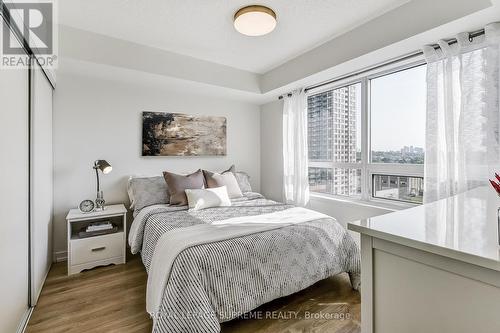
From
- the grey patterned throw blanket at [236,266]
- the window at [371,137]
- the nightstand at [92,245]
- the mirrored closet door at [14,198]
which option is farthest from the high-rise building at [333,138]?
the mirrored closet door at [14,198]

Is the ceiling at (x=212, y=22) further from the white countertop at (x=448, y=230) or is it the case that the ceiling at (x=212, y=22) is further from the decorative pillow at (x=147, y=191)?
the white countertop at (x=448, y=230)

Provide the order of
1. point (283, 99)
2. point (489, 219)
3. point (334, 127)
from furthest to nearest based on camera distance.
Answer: point (283, 99), point (334, 127), point (489, 219)

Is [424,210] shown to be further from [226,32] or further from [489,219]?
[226,32]

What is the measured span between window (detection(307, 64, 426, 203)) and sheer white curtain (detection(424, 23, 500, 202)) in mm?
287

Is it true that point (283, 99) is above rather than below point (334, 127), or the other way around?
above

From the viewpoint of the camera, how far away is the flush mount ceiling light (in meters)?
1.95

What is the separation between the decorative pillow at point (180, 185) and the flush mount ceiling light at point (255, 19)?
1.71m

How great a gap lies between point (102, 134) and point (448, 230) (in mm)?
3361

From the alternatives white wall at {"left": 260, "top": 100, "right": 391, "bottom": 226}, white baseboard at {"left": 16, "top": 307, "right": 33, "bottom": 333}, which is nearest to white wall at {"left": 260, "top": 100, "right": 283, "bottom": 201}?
white wall at {"left": 260, "top": 100, "right": 391, "bottom": 226}

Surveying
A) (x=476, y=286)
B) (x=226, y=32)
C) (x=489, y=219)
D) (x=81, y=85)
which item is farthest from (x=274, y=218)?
(x=81, y=85)

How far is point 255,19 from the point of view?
1.99m

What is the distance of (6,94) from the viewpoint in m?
1.43

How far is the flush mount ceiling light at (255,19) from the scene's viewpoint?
1.95 metres

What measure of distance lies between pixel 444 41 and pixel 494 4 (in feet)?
1.44
